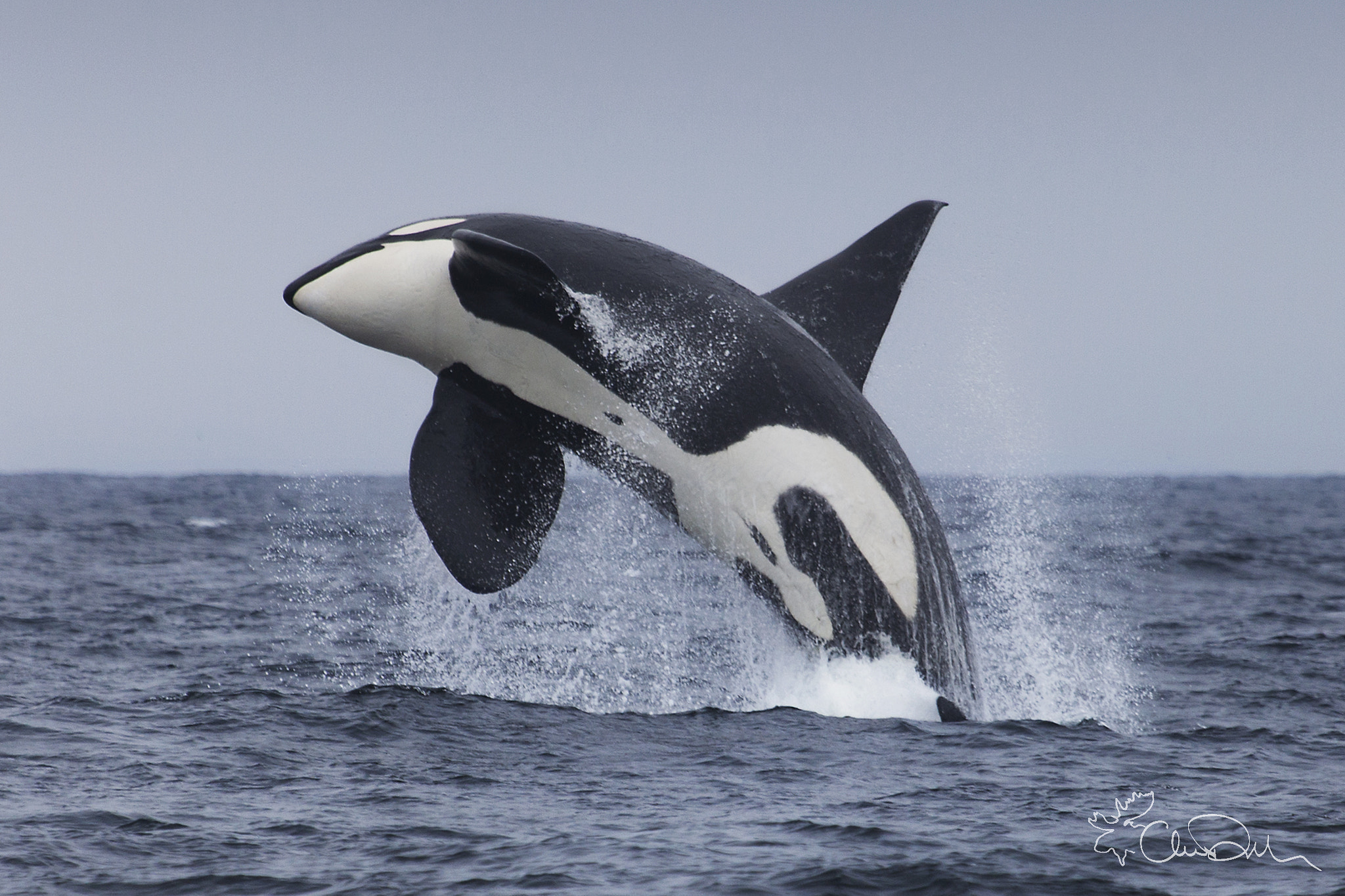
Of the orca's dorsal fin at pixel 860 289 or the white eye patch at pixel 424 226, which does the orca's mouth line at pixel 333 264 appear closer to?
the white eye patch at pixel 424 226

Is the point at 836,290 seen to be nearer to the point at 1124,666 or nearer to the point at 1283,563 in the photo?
the point at 1124,666

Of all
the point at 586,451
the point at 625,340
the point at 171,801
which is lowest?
the point at 171,801

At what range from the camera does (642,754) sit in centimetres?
914

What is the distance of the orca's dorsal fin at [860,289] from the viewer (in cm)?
1069

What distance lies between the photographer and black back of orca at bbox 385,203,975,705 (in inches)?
369

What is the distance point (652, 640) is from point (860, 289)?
6.66 metres

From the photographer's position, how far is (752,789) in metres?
8.21

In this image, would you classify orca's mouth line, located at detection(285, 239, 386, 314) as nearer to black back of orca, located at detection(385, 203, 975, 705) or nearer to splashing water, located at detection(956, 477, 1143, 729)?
black back of orca, located at detection(385, 203, 975, 705)

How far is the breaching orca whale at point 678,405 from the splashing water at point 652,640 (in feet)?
1.29

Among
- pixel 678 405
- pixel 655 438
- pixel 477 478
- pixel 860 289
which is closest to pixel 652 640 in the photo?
pixel 477 478

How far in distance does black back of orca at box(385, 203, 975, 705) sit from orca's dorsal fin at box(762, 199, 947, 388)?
27.9 inches

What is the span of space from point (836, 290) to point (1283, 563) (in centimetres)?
2051

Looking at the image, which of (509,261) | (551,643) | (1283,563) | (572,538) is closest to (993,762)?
(509,261)

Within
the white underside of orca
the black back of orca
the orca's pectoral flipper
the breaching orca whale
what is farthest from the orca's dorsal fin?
the orca's pectoral flipper
